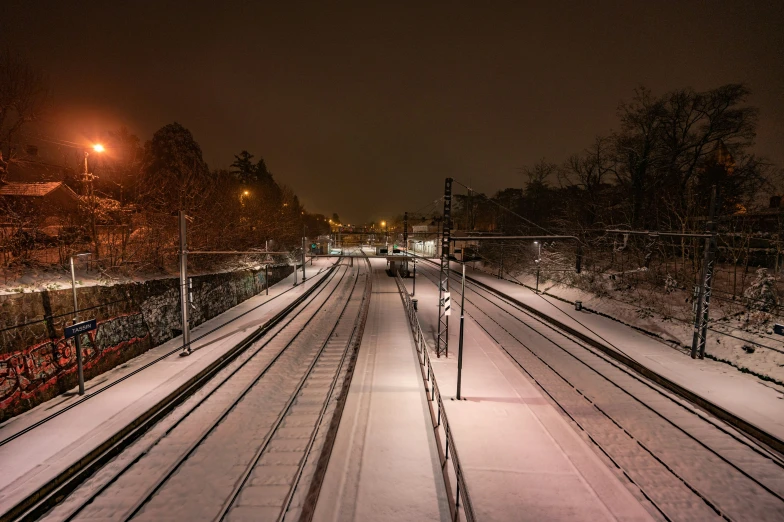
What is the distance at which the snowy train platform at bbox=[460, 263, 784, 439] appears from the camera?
9.47 metres

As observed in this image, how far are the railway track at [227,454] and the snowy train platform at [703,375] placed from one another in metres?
11.8

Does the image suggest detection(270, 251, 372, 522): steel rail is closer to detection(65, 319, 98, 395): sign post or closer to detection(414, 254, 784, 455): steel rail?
detection(65, 319, 98, 395): sign post

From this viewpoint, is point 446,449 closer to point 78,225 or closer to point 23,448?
point 23,448

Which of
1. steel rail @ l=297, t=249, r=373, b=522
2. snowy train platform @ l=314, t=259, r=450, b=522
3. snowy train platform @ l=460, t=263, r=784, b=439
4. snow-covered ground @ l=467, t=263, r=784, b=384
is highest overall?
snow-covered ground @ l=467, t=263, r=784, b=384

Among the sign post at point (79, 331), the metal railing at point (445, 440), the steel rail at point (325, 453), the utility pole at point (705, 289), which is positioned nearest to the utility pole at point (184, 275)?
the sign post at point (79, 331)

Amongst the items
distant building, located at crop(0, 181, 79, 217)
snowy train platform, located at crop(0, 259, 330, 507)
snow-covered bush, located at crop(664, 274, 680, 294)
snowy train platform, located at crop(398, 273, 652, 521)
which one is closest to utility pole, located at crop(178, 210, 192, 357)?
snowy train platform, located at crop(0, 259, 330, 507)

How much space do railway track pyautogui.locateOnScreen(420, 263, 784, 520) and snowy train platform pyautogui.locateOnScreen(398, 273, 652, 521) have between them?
1.98 ft

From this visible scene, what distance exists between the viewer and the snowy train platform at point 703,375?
9.47 metres

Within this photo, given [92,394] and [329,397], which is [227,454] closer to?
Answer: [329,397]

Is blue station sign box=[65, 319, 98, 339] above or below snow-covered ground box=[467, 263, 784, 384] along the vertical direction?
above

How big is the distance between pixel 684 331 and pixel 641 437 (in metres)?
10.3

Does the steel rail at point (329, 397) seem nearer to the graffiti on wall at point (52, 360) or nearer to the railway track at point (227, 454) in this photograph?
the railway track at point (227, 454)

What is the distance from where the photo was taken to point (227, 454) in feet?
25.2

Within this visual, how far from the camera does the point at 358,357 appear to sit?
544 inches
